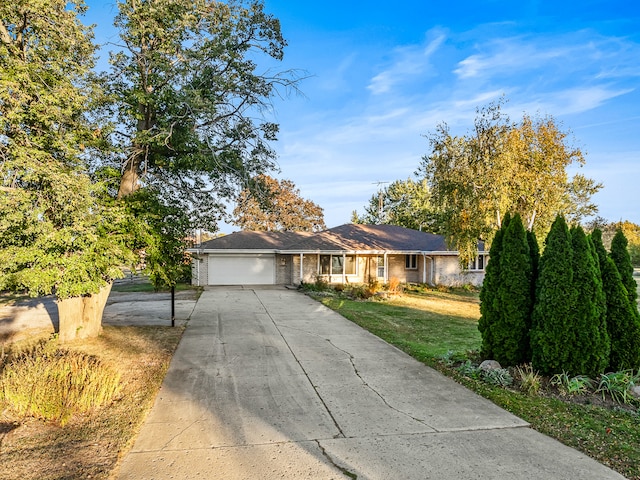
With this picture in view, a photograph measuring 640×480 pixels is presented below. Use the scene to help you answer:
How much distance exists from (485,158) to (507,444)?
12.9 meters

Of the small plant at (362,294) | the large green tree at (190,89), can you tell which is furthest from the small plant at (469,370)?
the small plant at (362,294)

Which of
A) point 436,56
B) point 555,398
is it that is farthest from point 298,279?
point 555,398

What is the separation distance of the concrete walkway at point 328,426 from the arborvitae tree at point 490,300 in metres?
1.05

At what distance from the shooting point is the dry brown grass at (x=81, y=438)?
3213 mm

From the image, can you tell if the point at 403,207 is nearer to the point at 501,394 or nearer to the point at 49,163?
the point at 501,394

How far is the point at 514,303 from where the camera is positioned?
20.1 feet

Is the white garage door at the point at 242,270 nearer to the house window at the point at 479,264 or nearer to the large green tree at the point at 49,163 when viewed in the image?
the house window at the point at 479,264

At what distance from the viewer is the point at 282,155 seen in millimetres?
10297

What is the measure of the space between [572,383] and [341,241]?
1833 centimetres

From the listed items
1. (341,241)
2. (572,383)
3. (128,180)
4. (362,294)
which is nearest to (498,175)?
(362,294)

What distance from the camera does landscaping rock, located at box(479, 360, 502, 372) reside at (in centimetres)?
598

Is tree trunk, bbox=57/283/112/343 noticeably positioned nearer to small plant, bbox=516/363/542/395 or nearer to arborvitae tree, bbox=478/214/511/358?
arborvitae tree, bbox=478/214/511/358

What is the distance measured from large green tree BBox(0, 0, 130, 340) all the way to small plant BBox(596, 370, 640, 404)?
815cm

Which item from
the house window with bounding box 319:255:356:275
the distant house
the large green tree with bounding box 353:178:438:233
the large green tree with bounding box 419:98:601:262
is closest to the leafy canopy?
the large green tree with bounding box 419:98:601:262
